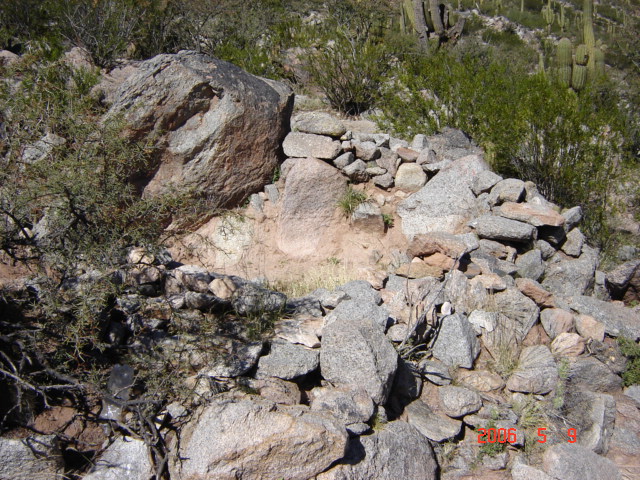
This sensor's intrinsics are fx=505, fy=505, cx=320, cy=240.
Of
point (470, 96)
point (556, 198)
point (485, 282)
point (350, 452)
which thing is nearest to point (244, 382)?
point (350, 452)

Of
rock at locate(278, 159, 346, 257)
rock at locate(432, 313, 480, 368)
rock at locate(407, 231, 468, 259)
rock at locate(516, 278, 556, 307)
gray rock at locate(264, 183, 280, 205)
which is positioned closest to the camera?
rock at locate(432, 313, 480, 368)

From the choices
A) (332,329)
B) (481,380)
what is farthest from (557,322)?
(332,329)

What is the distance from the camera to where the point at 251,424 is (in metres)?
3.12

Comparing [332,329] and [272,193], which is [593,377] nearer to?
[332,329]

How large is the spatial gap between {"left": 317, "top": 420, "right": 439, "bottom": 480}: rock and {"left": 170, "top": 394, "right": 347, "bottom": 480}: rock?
0.18 m

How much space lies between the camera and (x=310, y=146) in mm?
6324

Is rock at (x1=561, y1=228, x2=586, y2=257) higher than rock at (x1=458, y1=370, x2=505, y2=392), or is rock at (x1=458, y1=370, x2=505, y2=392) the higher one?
rock at (x1=561, y1=228, x2=586, y2=257)

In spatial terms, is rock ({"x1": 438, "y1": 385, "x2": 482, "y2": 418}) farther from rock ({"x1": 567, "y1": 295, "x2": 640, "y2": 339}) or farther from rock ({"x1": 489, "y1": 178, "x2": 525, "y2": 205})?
rock ({"x1": 489, "y1": 178, "x2": 525, "y2": 205})

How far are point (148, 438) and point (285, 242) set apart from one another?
3104 mm

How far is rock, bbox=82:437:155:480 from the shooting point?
322 cm

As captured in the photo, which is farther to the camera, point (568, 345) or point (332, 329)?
point (568, 345)

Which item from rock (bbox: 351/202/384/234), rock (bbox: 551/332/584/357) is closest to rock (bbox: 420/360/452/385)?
rock (bbox: 551/332/584/357)

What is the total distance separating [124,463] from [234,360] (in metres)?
0.96

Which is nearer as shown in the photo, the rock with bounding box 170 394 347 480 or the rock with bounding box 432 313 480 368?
the rock with bounding box 170 394 347 480
